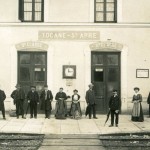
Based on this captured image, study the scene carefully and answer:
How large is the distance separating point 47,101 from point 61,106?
70 centimetres

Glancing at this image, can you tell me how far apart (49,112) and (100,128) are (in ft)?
12.6

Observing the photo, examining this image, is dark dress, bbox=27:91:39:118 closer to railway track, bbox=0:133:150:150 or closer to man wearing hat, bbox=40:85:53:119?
man wearing hat, bbox=40:85:53:119

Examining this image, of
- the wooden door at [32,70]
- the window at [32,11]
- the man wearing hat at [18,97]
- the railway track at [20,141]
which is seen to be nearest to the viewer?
the railway track at [20,141]

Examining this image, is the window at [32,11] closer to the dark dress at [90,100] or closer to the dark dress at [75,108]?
the dark dress at [75,108]

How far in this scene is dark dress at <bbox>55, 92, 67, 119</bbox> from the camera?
20875 mm

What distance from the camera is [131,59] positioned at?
72.6 ft

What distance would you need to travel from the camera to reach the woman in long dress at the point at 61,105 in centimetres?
2088

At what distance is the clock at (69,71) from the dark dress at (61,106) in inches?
48.3

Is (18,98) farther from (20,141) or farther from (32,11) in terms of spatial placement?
(20,141)

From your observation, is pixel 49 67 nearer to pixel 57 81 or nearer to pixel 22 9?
pixel 57 81

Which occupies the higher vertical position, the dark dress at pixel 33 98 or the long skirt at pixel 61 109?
the dark dress at pixel 33 98

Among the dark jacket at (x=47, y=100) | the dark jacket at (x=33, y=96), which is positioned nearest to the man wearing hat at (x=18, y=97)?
the dark jacket at (x=33, y=96)

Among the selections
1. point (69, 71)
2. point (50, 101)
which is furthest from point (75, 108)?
point (69, 71)

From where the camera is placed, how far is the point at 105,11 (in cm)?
2228
